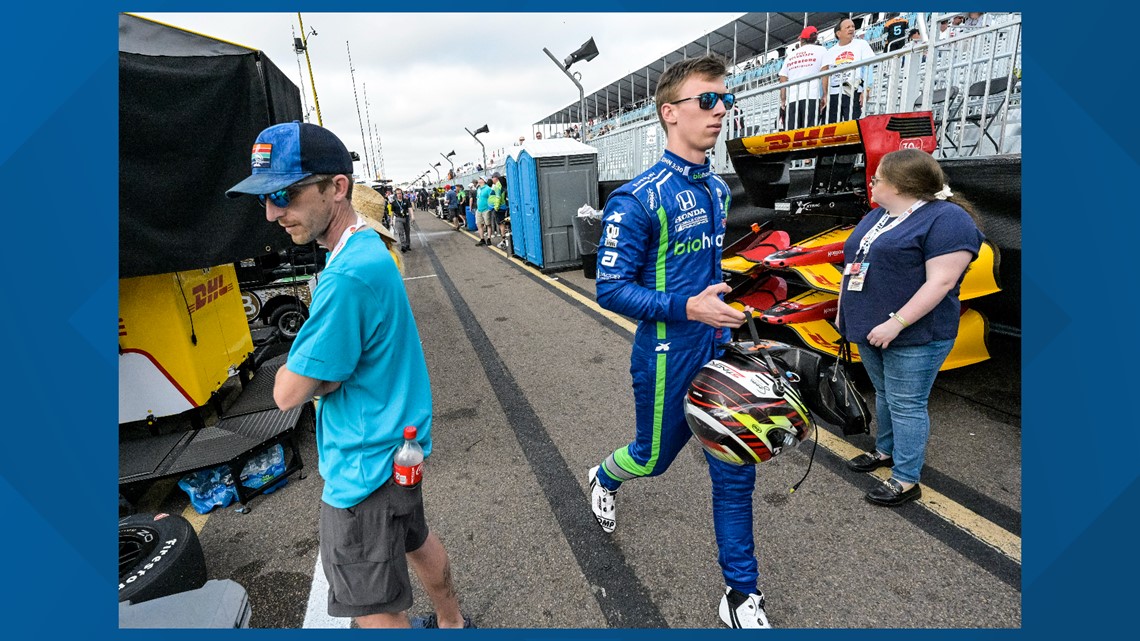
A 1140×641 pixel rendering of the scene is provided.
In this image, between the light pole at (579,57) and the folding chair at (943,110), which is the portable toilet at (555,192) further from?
the folding chair at (943,110)

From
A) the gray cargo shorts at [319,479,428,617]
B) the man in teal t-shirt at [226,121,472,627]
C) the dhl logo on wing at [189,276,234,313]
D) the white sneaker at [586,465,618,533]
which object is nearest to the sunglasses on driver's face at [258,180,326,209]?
the man in teal t-shirt at [226,121,472,627]

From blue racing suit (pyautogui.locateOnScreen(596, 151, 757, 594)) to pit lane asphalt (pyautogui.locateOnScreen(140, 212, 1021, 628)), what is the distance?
1.59 ft

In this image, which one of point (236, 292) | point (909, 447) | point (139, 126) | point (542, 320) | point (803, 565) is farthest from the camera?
point (542, 320)

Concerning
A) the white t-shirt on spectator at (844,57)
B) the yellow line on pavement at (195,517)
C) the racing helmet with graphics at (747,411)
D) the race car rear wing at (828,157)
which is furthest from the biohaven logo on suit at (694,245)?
the white t-shirt on spectator at (844,57)

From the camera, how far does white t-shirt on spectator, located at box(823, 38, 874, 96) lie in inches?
239

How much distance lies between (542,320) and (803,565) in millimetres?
5084

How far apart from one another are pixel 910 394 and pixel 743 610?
146 centimetres

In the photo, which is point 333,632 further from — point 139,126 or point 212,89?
point 212,89

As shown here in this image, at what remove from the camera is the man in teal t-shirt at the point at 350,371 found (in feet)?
4.75

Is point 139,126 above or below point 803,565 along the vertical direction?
above

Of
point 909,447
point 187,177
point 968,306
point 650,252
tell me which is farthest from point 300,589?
point 968,306

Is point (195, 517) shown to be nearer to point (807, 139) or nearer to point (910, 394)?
point (910, 394)

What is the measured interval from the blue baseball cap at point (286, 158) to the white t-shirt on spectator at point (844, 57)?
6.15 m

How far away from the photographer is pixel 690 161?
2059mm
